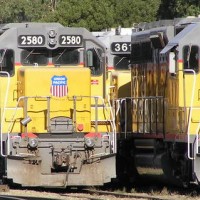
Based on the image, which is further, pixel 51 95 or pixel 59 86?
pixel 59 86

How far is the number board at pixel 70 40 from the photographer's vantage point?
22.6 meters

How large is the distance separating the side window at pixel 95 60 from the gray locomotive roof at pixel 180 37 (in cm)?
230

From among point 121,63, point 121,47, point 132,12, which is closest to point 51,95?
point 121,47

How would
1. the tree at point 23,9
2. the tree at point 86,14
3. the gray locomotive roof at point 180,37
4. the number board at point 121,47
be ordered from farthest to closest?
1. the tree at point 23,9
2. the tree at point 86,14
3. the number board at point 121,47
4. the gray locomotive roof at point 180,37

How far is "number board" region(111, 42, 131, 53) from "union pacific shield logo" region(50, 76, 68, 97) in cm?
404

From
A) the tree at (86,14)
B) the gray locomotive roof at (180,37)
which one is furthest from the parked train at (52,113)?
the tree at (86,14)

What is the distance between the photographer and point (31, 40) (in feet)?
73.8

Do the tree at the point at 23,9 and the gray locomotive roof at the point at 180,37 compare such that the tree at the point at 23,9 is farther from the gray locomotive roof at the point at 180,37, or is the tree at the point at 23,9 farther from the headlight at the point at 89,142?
the gray locomotive roof at the point at 180,37

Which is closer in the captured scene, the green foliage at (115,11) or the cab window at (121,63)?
the cab window at (121,63)

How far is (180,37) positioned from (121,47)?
5.96 m

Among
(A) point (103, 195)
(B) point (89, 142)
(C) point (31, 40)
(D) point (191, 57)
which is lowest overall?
(A) point (103, 195)

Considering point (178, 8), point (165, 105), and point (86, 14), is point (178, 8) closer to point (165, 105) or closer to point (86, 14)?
point (86, 14)

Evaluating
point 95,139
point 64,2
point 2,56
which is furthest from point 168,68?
point 64,2

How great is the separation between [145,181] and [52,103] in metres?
4.30
